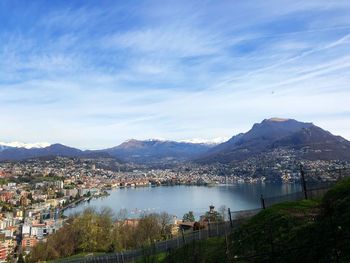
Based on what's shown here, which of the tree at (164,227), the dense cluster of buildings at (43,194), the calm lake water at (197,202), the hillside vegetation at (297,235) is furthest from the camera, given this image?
the dense cluster of buildings at (43,194)

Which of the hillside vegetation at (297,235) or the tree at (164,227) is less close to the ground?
the hillside vegetation at (297,235)

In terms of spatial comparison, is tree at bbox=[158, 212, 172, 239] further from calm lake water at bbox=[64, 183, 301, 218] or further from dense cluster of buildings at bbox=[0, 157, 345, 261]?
dense cluster of buildings at bbox=[0, 157, 345, 261]

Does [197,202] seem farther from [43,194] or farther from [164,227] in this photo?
[43,194]

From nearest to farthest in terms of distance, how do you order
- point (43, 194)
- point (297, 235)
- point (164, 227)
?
point (297, 235)
point (164, 227)
point (43, 194)

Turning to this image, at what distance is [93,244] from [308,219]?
32028 mm

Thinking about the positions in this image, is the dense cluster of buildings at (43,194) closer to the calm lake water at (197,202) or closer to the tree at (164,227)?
the calm lake water at (197,202)

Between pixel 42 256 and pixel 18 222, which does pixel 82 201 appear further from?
pixel 42 256

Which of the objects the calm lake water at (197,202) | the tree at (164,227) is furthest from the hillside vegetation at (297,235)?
the calm lake water at (197,202)

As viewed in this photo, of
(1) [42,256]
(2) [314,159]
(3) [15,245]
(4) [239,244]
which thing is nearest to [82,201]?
(3) [15,245]

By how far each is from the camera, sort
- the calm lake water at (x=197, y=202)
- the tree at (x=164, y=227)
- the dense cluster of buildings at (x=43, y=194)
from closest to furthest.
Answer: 1. the tree at (x=164, y=227)
2. the calm lake water at (x=197, y=202)
3. the dense cluster of buildings at (x=43, y=194)

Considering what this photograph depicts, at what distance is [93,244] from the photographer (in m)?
38.0

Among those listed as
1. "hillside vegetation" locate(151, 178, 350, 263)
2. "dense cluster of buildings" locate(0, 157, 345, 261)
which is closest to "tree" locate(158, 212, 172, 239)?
"hillside vegetation" locate(151, 178, 350, 263)

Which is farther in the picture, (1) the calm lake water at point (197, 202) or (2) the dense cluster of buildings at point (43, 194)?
(2) the dense cluster of buildings at point (43, 194)

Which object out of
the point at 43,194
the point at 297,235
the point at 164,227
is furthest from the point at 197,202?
the point at 297,235
